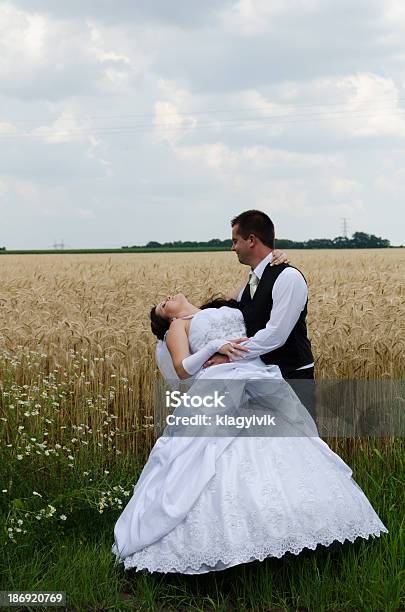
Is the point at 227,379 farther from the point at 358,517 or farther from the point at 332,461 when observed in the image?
the point at 358,517

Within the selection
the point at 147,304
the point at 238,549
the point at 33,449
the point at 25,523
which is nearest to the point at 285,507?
the point at 238,549

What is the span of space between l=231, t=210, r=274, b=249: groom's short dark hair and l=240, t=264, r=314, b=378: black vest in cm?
21

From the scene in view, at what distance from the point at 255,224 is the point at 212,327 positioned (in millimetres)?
697

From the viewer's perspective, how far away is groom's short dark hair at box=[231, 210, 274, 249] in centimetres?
489

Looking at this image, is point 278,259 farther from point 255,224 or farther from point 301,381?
point 301,381

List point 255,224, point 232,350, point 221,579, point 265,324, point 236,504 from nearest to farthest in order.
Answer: point 236,504
point 221,579
point 232,350
point 255,224
point 265,324

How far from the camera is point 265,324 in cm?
503

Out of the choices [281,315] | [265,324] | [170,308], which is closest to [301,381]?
[265,324]

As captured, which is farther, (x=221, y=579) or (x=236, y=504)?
(x=221, y=579)

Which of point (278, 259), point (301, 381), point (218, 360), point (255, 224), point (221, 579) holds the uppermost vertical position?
point (255, 224)

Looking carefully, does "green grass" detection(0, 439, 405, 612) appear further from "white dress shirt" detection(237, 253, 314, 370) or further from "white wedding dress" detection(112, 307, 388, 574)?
"white dress shirt" detection(237, 253, 314, 370)

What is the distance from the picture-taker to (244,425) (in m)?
4.60

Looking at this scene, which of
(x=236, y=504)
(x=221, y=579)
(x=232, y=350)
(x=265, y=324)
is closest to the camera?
(x=236, y=504)

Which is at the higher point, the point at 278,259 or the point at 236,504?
the point at 278,259
